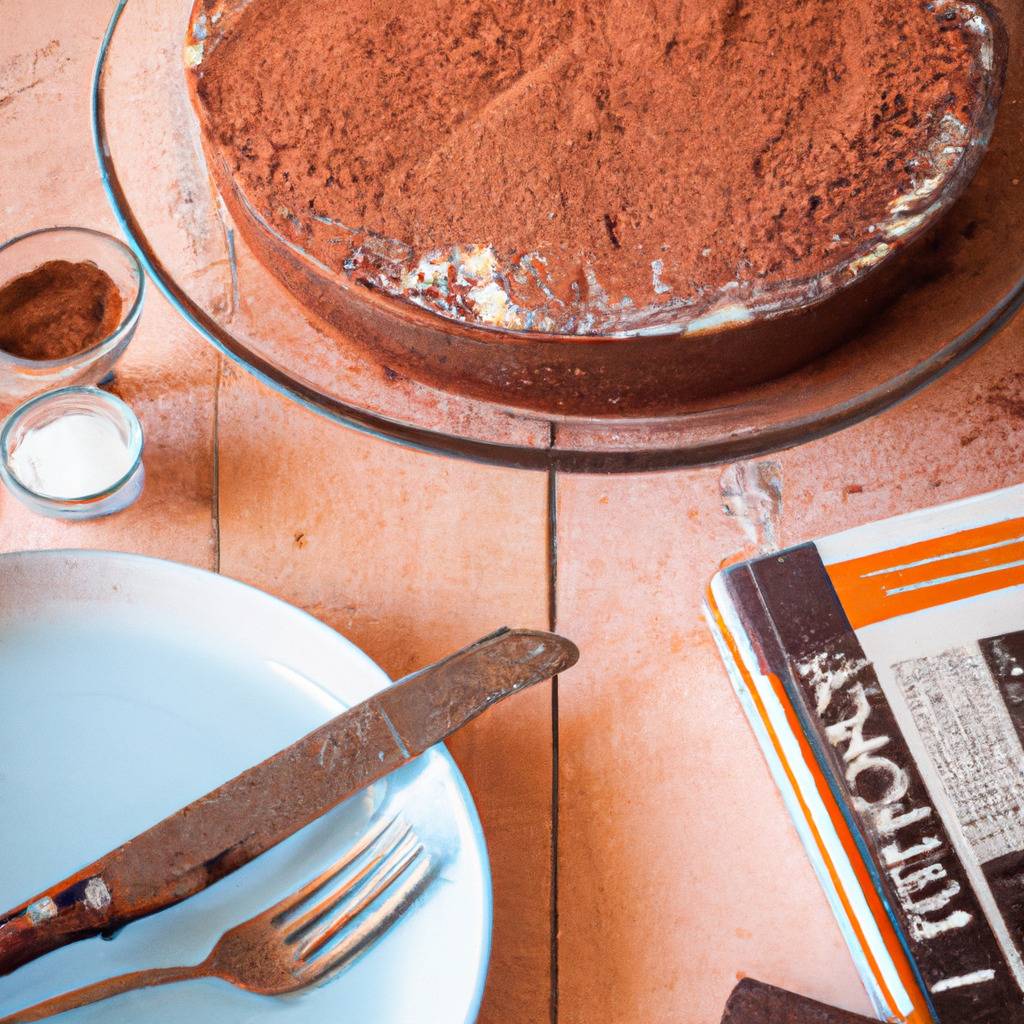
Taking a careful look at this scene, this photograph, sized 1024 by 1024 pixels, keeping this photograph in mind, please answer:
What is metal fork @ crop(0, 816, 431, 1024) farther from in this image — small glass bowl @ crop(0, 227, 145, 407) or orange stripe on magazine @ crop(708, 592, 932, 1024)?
small glass bowl @ crop(0, 227, 145, 407)

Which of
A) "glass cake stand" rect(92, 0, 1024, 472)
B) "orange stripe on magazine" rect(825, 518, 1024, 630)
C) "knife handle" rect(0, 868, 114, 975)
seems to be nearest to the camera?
"knife handle" rect(0, 868, 114, 975)

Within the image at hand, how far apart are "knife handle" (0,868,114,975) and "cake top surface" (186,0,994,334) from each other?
376 mm

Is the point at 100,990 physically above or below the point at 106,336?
below

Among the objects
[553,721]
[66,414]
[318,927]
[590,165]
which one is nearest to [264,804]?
[318,927]

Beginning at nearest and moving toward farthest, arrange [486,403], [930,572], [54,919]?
[54,919] < [930,572] < [486,403]

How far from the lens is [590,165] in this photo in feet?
2.28

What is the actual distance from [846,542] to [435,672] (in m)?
0.25

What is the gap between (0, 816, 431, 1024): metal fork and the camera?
534 mm

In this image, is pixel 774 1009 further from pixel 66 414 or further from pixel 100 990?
pixel 66 414

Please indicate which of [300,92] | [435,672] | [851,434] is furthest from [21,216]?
[851,434]

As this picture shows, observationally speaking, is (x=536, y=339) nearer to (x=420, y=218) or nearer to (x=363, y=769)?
(x=420, y=218)

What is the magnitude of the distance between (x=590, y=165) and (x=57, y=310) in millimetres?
362

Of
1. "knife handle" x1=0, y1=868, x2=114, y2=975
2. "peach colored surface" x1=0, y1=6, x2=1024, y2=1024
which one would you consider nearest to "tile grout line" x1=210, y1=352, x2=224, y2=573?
"peach colored surface" x1=0, y1=6, x2=1024, y2=1024

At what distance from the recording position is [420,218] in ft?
2.26
